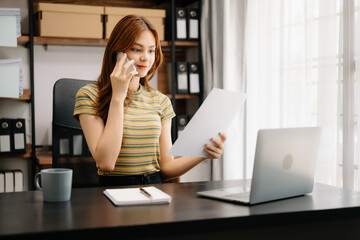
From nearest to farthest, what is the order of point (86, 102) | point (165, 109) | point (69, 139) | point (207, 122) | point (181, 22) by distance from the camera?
point (207, 122) → point (86, 102) → point (165, 109) → point (69, 139) → point (181, 22)

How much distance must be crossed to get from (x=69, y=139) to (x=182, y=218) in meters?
1.19

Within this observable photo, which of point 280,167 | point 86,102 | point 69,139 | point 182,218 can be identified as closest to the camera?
point 182,218

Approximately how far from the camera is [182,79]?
11.1ft

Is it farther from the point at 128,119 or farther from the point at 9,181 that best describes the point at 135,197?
the point at 9,181

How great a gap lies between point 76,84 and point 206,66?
1426 millimetres

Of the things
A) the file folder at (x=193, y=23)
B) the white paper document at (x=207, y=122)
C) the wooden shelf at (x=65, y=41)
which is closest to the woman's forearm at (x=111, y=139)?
the white paper document at (x=207, y=122)

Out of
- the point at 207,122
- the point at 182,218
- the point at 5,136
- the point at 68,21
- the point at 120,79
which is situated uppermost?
the point at 68,21

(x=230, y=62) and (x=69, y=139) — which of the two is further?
(x=230, y=62)

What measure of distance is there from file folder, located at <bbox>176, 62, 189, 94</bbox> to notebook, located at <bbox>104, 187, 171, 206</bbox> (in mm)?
2073

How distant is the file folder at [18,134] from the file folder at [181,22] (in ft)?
4.26

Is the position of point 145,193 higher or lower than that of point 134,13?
lower

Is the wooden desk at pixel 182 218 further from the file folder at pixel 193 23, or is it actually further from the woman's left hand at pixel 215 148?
the file folder at pixel 193 23

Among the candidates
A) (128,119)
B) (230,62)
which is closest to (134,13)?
(230,62)

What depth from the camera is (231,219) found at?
1086 mm
